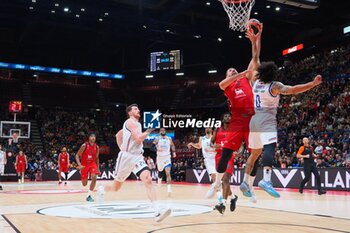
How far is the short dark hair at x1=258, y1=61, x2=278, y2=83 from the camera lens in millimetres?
6031

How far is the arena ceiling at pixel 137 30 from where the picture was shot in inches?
926

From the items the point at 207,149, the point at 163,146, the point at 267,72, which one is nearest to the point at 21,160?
the point at 163,146

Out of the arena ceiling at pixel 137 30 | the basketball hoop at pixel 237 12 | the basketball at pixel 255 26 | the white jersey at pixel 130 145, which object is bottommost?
the white jersey at pixel 130 145

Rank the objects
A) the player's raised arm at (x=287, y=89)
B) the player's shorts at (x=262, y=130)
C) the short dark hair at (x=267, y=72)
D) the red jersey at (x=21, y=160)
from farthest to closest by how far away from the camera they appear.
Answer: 1. the red jersey at (x=21, y=160)
2. the player's shorts at (x=262, y=130)
3. the short dark hair at (x=267, y=72)
4. the player's raised arm at (x=287, y=89)

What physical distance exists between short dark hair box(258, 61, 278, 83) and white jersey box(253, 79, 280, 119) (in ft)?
0.34

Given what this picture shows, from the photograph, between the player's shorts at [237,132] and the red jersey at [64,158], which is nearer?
the player's shorts at [237,132]

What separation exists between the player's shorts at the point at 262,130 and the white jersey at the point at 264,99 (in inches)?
3.1

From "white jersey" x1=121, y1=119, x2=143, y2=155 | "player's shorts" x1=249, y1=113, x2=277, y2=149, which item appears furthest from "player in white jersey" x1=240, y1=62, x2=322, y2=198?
"white jersey" x1=121, y1=119, x2=143, y2=155

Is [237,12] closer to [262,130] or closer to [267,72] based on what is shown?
[267,72]

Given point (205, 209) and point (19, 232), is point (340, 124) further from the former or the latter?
point (19, 232)

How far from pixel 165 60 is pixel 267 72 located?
28.7 metres

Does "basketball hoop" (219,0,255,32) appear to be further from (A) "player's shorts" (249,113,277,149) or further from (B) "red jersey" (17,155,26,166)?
(B) "red jersey" (17,155,26,166)

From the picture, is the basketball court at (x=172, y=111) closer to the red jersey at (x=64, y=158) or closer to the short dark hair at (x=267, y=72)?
the short dark hair at (x=267, y=72)

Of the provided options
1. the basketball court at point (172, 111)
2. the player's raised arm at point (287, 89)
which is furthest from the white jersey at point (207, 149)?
the player's raised arm at point (287, 89)
